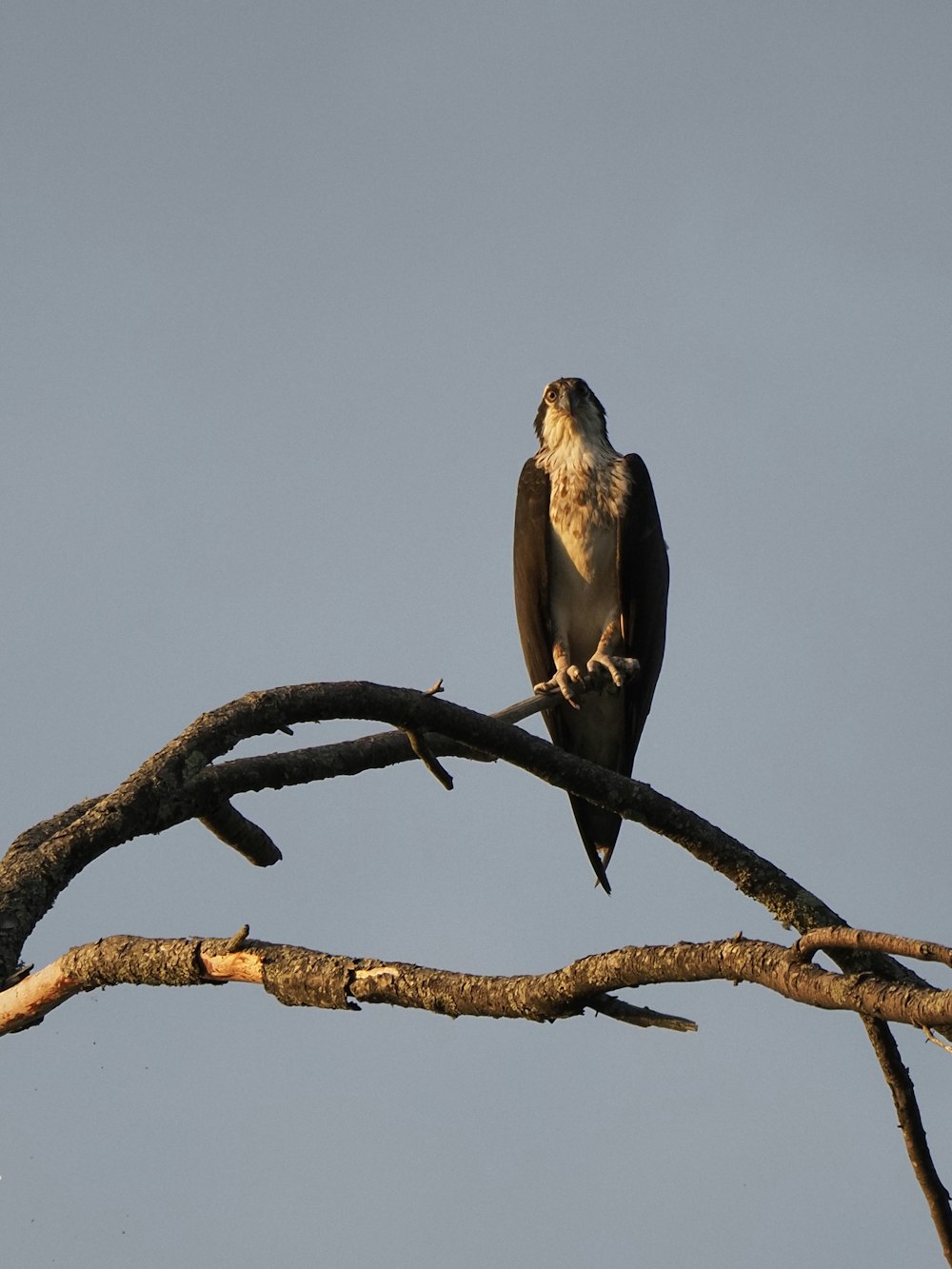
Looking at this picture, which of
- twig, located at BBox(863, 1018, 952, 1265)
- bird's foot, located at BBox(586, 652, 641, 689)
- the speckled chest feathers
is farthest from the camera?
the speckled chest feathers

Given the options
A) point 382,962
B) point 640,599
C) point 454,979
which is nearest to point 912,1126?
point 454,979

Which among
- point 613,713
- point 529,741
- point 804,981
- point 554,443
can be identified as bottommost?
point 804,981

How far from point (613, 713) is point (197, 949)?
4036mm

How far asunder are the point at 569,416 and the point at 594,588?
111 cm

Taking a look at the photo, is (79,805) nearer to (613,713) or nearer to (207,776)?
(207,776)

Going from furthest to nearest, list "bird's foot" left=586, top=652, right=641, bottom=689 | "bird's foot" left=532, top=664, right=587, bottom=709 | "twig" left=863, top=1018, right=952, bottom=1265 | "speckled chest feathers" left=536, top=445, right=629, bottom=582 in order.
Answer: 1. "speckled chest feathers" left=536, top=445, right=629, bottom=582
2. "bird's foot" left=586, top=652, right=641, bottom=689
3. "bird's foot" left=532, top=664, right=587, bottom=709
4. "twig" left=863, top=1018, right=952, bottom=1265

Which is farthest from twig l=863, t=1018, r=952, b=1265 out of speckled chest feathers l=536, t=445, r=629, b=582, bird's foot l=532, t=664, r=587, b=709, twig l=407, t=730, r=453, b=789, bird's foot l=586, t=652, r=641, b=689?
speckled chest feathers l=536, t=445, r=629, b=582

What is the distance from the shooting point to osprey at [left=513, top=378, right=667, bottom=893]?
7273mm

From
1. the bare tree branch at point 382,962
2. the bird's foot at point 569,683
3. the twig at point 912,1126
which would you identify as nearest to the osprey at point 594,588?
the bird's foot at point 569,683

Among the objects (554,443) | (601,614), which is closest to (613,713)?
(601,614)

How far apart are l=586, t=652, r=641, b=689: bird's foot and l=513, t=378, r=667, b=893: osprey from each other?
29 mm

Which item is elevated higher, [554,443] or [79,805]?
[554,443]

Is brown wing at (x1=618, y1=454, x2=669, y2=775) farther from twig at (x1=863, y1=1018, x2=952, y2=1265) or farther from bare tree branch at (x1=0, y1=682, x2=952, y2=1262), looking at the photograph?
twig at (x1=863, y1=1018, x2=952, y2=1265)

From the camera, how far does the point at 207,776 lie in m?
3.63
